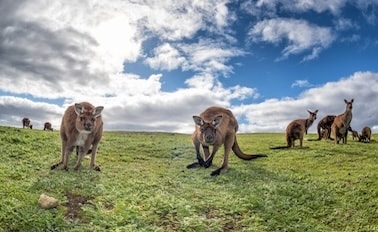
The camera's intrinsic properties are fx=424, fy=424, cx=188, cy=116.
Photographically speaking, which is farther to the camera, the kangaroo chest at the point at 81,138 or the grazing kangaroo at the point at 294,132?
the grazing kangaroo at the point at 294,132

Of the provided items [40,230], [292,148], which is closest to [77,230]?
[40,230]

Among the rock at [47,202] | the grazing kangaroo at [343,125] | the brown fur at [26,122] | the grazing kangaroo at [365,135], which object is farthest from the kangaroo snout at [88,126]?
the brown fur at [26,122]

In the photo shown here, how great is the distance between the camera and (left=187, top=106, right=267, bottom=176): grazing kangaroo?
15398 mm

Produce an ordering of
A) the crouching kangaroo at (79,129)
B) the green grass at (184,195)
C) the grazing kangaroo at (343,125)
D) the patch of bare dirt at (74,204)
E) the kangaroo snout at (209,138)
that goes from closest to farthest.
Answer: the green grass at (184,195) → the patch of bare dirt at (74,204) → the crouching kangaroo at (79,129) → the kangaroo snout at (209,138) → the grazing kangaroo at (343,125)

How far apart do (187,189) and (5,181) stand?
519 cm

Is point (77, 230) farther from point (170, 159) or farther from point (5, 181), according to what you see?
point (170, 159)

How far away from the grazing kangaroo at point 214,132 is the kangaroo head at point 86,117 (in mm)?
3649

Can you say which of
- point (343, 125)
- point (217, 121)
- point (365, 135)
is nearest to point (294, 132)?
point (343, 125)

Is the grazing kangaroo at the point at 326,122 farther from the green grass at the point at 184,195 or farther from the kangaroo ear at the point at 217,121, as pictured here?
the kangaroo ear at the point at 217,121

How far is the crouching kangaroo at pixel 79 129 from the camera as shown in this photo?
13.7 metres

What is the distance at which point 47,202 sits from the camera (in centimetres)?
1031

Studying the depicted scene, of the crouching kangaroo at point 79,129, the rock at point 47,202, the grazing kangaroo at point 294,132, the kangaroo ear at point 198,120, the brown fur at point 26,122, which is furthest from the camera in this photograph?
the brown fur at point 26,122

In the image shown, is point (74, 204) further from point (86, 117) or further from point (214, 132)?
point (214, 132)

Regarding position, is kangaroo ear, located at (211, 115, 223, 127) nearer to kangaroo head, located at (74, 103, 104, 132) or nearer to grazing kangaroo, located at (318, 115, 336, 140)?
kangaroo head, located at (74, 103, 104, 132)
